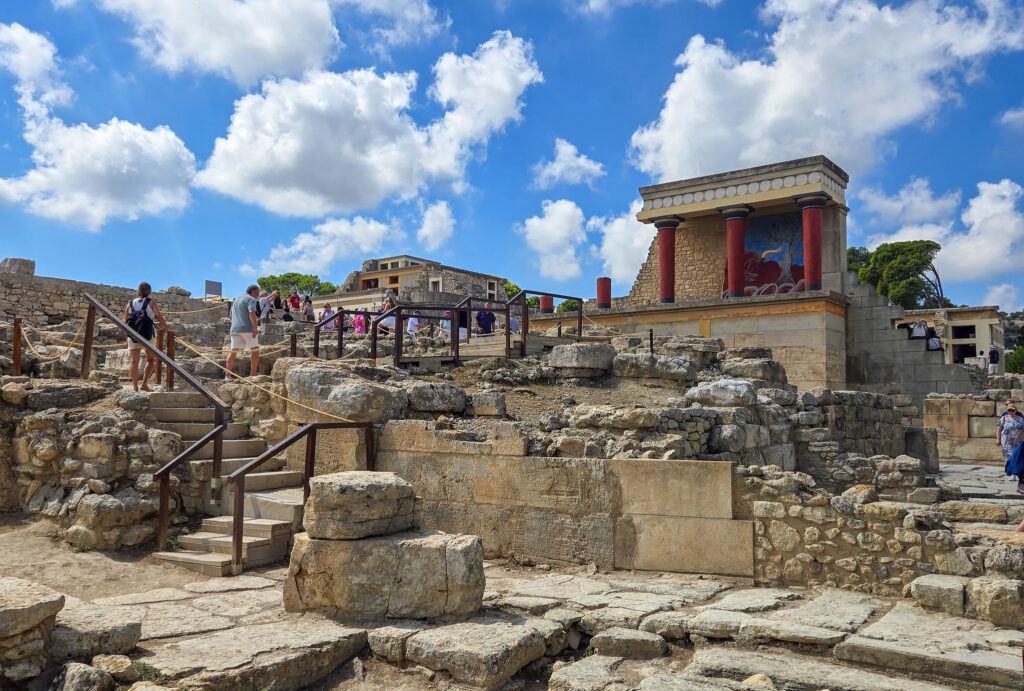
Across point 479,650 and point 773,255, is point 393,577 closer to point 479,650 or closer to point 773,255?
point 479,650

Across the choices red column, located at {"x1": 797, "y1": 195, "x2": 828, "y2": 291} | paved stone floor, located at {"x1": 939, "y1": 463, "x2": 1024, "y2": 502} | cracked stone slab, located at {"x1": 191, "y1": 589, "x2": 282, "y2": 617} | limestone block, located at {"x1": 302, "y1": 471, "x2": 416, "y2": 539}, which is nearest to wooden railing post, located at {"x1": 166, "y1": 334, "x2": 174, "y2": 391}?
cracked stone slab, located at {"x1": 191, "y1": 589, "x2": 282, "y2": 617}

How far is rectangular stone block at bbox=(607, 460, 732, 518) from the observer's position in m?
5.72

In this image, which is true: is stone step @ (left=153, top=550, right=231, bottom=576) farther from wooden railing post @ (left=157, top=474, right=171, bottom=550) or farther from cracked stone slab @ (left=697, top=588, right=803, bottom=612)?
cracked stone slab @ (left=697, top=588, right=803, bottom=612)

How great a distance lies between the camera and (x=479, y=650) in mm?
4012

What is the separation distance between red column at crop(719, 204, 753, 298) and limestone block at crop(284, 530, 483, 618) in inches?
655

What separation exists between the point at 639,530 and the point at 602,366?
17.3 feet

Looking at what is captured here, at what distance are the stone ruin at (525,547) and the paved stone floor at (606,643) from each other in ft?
0.06

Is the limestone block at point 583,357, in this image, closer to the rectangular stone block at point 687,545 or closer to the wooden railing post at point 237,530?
the rectangular stone block at point 687,545

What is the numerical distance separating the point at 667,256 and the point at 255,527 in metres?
17.1

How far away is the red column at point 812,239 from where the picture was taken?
18842mm

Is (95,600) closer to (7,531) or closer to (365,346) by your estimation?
(7,531)

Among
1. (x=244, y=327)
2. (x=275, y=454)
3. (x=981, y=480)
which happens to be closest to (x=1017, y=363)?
(x=981, y=480)

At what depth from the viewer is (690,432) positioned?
708cm

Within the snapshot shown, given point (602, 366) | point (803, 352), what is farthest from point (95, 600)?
point (803, 352)
